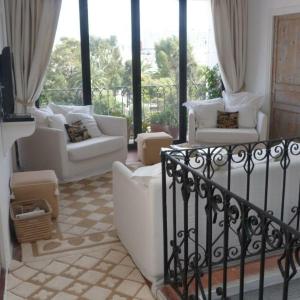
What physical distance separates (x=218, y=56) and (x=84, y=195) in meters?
3.23

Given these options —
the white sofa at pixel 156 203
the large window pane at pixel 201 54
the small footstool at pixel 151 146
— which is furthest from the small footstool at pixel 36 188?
the large window pane at pixel 201 54

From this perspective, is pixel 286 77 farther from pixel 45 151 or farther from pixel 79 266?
pixel 79 266

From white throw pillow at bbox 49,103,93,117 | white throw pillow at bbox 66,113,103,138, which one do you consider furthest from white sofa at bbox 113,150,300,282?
white throw pillow at bbox 49,103,93,117

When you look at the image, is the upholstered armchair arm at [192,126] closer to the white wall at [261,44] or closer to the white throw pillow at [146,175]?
the white wall at [261,44]

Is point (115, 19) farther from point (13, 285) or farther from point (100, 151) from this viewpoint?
point (13, 285)

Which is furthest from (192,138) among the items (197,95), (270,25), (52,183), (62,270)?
(62,270)

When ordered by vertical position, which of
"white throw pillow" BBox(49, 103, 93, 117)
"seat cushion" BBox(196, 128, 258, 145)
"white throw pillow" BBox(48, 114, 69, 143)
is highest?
"white throw pillow" BBox(49, 103, 93, 117)

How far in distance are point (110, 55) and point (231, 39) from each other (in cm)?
188

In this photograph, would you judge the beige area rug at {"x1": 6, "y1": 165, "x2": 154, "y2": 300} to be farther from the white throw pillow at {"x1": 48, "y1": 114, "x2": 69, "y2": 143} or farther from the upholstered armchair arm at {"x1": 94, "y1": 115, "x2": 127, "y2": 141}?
the upholstered armchair arm at {"x1": 94, "y1": 115, "x2": 127, "y2": 141}

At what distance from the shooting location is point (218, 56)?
6.20 m

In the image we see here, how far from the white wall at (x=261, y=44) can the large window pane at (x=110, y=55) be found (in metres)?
1.89

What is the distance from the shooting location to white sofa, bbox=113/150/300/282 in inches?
97.0

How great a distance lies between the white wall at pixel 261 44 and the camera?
586 cm

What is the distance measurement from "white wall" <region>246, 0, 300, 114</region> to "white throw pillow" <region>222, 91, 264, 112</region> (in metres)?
0.34
